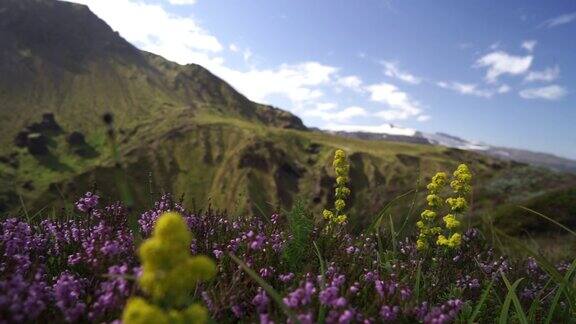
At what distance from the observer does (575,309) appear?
444 cm

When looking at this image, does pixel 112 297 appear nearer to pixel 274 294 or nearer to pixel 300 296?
pixel 274 294

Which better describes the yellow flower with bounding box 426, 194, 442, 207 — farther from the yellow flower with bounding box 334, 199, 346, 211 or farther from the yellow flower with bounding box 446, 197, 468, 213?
the yellow flower with bounding box 334, 199, 346, 211

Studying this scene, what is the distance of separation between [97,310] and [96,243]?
736 millimetres

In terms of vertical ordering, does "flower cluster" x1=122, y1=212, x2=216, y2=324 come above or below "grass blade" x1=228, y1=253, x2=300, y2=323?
above

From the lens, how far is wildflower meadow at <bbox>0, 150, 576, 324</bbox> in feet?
6.53

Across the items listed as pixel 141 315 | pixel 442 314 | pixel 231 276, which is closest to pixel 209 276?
pixel 141 315

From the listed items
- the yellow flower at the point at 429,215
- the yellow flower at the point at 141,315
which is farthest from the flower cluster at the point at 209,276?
the yellow flower at the point at 429,215

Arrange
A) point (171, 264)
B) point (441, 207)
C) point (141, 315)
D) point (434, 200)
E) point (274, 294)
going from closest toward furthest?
point (141, 315) → point (171, 264) → point (274, 294) → point (434, 200) → point (441, 207)

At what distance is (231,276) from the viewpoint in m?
3.99

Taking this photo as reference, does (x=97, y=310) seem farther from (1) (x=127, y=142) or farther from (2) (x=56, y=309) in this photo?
(1) (x=127, y=142)

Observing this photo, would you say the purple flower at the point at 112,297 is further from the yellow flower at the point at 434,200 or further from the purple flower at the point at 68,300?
the yellow flower at the point at 434,200

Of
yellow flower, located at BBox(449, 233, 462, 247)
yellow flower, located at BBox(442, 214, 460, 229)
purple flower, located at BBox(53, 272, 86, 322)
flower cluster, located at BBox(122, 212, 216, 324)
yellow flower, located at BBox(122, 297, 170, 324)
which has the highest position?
flower cluster, located at BBox(122, 212, 216, 324)

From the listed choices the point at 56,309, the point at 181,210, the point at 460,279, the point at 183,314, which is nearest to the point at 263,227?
the point at 181,210

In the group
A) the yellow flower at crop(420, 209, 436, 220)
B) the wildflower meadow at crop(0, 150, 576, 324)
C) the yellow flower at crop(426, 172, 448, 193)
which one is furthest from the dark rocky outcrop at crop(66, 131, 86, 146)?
the wildflower meadow at crop(0, 150, 576, 324)
